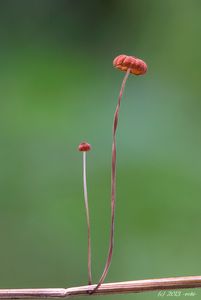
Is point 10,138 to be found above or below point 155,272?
above

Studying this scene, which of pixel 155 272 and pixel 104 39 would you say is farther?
pixel 104 39

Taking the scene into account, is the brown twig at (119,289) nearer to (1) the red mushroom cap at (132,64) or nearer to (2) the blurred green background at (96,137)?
(1) the red mushroom cap at (132,64)

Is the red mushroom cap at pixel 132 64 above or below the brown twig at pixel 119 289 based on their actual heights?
above

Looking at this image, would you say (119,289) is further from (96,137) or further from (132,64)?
(96,137)

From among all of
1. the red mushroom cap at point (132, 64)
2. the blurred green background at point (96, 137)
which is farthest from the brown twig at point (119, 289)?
the blurred green background at point (96, 137)

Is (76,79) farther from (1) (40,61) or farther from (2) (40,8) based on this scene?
(2) (40,8)

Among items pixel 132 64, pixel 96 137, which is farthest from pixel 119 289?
pixel 96 137

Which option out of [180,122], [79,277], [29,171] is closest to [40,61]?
[29,171]

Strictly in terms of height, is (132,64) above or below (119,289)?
above

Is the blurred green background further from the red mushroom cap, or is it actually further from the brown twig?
the red mushroom cap
